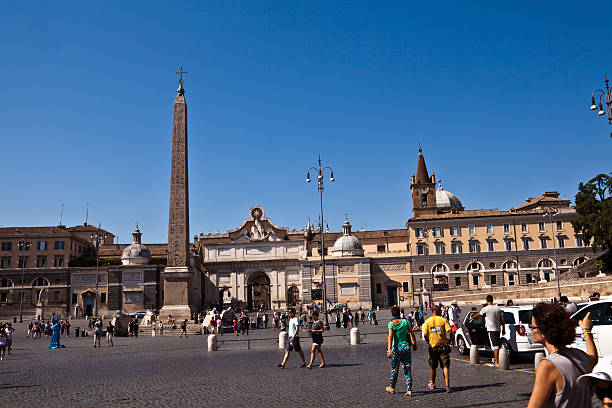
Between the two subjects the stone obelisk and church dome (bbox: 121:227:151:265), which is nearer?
the stone obelisk

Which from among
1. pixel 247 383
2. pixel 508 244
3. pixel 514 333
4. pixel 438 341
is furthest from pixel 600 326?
pixel 508 244

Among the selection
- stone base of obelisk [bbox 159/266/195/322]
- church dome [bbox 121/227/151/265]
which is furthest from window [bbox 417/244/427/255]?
stone base of obelisk [bbox 159/266/195/322]

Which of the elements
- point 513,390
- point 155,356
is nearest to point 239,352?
point 155,356

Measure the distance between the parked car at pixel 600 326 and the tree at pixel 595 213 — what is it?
28.7 metres

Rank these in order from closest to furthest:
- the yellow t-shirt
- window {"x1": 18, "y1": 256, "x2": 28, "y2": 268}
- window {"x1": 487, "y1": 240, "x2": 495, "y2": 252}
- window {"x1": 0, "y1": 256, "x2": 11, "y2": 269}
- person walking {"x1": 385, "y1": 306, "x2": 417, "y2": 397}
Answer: person walking {"x1": 385, "y1": 306, "x2": 417, "y2": 397} < the yellow t-shirt < window {"x1": 487, "y1": 240, "x2": 495, "y2": 252} < window {"x1": 18, "y1": 256, "x2": 28, "y2": 268} < window {"x1": 0, "y1": 256, "x2": 11, "y2": 269}

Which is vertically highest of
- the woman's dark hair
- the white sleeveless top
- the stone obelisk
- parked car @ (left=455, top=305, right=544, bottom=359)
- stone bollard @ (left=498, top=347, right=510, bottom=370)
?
the stone obelisk

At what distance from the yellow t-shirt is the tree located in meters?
31.7

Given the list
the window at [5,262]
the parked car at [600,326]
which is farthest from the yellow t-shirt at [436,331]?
the window at [5,262]

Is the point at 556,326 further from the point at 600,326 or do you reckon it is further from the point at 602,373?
the point at 600,326

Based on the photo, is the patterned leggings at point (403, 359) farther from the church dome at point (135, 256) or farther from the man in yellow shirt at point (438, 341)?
the church dome at point (135, 256)

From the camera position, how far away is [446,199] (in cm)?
6669

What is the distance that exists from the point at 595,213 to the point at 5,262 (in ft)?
178

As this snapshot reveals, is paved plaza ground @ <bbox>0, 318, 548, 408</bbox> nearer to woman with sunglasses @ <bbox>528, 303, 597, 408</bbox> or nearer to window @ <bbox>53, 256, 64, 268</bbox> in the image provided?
woman with sunglasses @ <bbox>528, 303, 597, 408</bbox>

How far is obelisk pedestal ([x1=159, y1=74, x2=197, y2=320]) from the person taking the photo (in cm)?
2794
